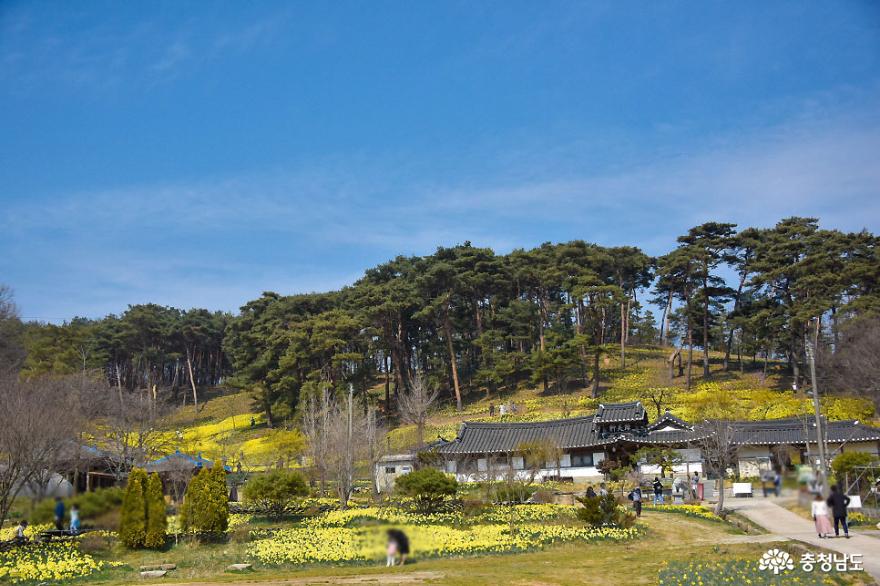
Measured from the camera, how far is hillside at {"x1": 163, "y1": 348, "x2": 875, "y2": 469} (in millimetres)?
42406

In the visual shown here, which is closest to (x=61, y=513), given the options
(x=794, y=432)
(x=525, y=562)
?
(x=525, y=562)

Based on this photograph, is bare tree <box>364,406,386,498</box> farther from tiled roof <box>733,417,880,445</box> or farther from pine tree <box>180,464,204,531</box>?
tiled roof <box>733,417,880,445</box>

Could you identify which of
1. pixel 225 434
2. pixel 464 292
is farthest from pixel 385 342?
pixel 225 434

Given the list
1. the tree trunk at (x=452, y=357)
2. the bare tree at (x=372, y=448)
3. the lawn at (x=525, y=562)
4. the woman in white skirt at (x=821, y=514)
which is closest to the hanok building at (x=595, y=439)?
the bare tree at (x=372, y=448)

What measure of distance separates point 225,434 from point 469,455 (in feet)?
92.0

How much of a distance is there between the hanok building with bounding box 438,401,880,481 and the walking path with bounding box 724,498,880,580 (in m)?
11.3

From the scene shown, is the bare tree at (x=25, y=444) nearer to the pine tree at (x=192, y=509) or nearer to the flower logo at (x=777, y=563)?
the pine tree at (x=192, y=509)

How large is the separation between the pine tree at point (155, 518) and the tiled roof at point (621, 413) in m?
25.4

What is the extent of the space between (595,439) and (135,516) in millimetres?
25388

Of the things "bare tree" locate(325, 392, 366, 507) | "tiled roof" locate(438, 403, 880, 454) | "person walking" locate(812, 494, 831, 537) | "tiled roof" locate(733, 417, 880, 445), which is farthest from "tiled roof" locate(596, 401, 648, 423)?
"person walking" locate(812, 494, 831, 537)

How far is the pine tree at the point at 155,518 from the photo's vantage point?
19.2 meters

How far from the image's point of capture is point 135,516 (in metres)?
19.0
